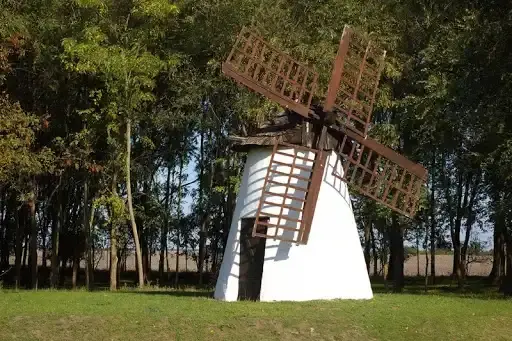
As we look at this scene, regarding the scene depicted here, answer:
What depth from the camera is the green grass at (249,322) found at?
41.3 ft

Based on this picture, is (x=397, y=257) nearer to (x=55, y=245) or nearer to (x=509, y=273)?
(x=509, y=273)

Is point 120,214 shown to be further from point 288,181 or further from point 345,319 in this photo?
point 345,319

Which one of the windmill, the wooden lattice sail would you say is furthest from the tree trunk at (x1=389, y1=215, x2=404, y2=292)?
the windmill

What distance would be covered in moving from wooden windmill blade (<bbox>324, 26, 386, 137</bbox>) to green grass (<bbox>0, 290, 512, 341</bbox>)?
155 inches

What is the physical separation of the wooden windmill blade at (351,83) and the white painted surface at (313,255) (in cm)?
100

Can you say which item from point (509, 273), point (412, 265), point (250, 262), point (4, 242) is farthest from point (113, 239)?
→ point (412, 265)

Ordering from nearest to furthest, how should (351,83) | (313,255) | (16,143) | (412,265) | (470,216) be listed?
(313,255) < (351,83) < (16,143) < (470,216) < (412,265)

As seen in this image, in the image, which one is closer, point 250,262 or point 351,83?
point 250,262

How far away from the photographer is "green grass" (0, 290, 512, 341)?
12.6m

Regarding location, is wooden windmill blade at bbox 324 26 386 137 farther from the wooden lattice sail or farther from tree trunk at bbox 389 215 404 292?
tree trunk at bbox 389 215 404 292

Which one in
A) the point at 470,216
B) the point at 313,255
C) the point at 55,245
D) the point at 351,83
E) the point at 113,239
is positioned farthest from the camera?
the point at 470,216

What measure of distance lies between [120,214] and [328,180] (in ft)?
34.7

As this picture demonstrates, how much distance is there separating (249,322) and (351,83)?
237 inches

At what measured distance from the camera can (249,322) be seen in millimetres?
12891
